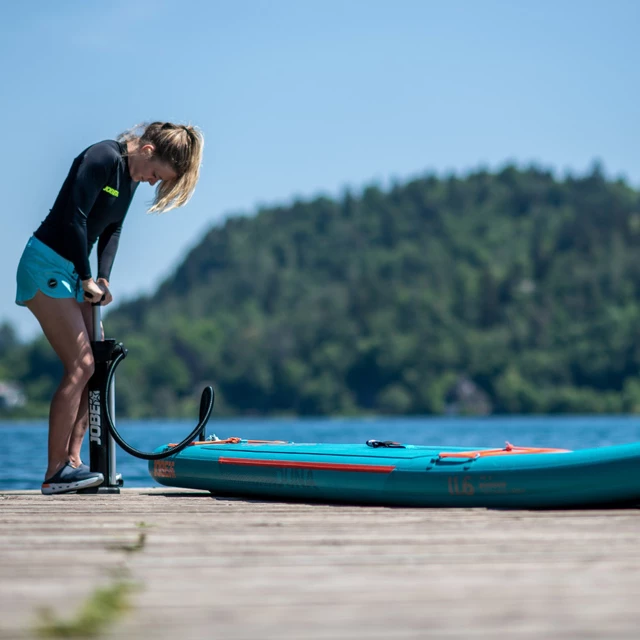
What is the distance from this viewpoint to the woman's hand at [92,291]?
6.09 metres

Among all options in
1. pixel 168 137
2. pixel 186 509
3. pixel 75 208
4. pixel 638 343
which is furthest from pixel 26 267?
pixel 638 343

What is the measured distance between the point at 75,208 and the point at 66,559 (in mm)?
2843

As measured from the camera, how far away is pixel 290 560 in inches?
136

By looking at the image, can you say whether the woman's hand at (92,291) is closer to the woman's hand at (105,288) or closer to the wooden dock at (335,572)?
the woman's hand at (105,288)

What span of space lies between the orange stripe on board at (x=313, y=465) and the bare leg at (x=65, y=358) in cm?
93

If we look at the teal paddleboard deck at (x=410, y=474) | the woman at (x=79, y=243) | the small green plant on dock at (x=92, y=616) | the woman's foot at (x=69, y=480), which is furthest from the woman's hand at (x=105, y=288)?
the small green plant on dock at (x=92, y=616)

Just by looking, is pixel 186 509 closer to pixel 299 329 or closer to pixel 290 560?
pixel 290 560

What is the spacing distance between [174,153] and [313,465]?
1839mm

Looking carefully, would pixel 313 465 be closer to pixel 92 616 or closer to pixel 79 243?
pixel 79 243

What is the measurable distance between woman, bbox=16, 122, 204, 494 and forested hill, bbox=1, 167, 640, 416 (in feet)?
316

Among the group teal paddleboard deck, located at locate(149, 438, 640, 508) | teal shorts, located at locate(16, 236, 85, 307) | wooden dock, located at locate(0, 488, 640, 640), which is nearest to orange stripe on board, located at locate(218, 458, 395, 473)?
teal paddleboard deck, located at locate(149, 438, 640, 508)

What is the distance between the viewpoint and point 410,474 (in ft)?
18.2

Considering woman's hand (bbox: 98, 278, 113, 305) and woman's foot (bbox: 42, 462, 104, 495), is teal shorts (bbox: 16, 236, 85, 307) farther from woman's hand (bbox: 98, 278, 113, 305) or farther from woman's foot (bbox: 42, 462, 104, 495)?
woman's foot (bbox: 42, 462, 104, 495)

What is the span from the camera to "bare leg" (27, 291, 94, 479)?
6.01m
